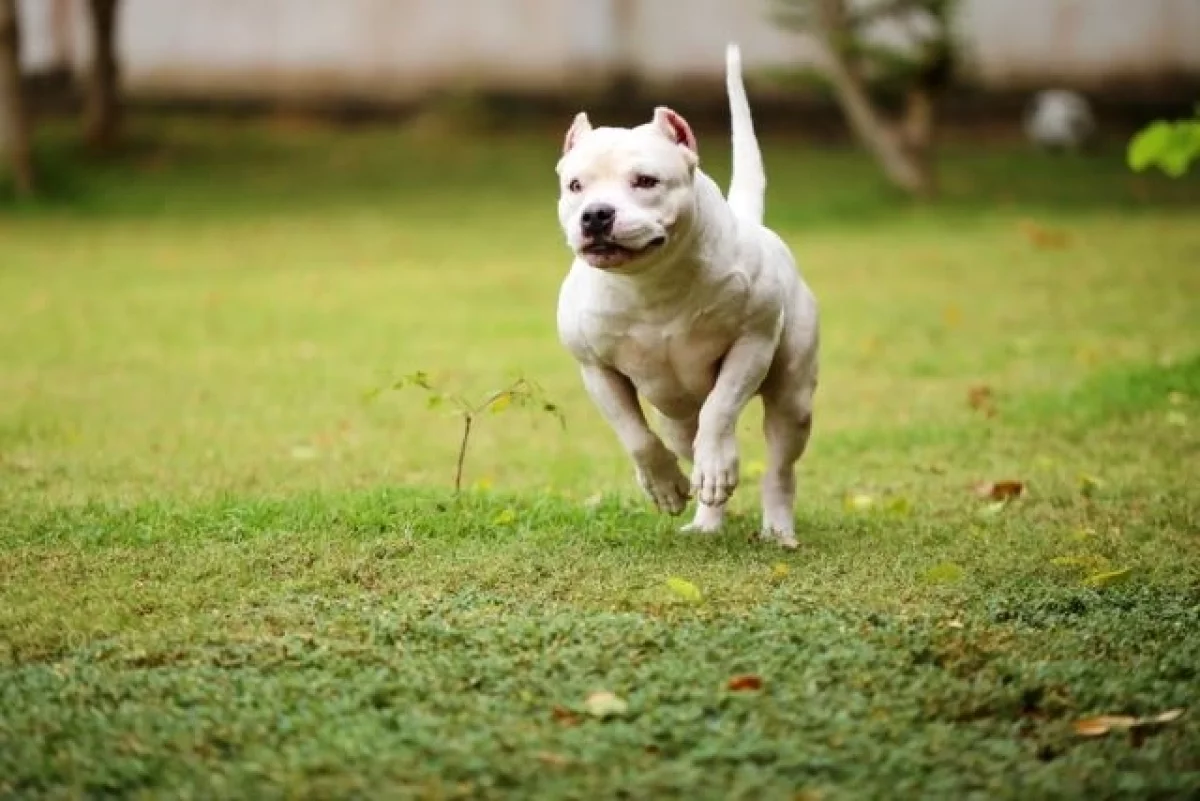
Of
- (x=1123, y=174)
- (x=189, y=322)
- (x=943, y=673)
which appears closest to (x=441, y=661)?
(x=943, y=673)

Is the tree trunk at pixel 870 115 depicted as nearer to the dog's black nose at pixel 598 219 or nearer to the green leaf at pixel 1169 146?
the green leaf at pixel 1169 146

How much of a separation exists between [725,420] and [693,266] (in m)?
0.50

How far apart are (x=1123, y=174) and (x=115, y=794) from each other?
1888 centimetres

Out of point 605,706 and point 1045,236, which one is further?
point 1045,236

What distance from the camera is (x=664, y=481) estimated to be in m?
6.23

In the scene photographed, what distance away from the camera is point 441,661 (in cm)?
464

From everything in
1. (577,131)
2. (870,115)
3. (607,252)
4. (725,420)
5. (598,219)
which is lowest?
(870,115)

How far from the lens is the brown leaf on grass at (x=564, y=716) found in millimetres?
4225

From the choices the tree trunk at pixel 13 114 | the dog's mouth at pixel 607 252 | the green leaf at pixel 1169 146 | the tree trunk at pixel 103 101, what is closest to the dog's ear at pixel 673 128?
the dog's mouth at pixel 607 252

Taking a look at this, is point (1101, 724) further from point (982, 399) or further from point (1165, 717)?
point (982, 399)

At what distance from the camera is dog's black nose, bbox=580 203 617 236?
539cm

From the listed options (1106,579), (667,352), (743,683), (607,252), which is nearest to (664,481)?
(667,352)

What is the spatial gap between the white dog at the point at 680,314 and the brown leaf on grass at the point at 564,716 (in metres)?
1.62

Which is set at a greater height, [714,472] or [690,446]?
[714,472]
